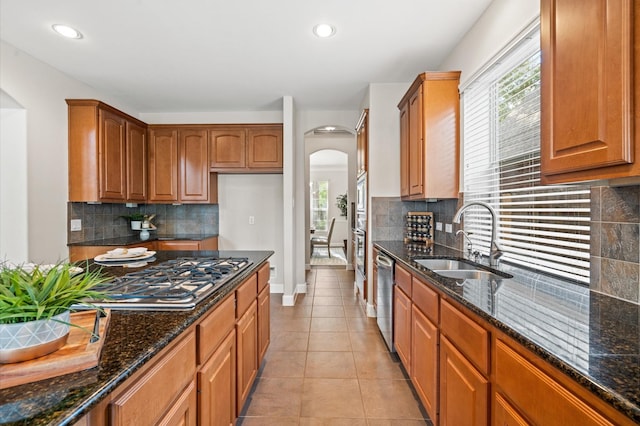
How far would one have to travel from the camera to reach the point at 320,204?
10688 mm

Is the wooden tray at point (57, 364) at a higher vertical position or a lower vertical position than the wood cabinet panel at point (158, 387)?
higher

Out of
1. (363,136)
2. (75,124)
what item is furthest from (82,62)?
(363,136)

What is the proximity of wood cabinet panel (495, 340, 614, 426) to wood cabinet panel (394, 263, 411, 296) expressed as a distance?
106 cm

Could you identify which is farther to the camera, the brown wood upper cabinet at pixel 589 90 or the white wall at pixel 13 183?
the white wall at pixel 13 183

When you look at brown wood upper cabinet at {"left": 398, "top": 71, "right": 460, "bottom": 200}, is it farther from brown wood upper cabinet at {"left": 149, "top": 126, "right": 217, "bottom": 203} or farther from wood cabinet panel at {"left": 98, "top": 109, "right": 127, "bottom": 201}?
wood cabinet panel at {"left": 98, "top": 109, "right": 127, "bottom": 201}

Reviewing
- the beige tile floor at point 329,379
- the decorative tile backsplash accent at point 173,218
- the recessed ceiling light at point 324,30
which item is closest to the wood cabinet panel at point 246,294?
the beige tile floor at point 329,379

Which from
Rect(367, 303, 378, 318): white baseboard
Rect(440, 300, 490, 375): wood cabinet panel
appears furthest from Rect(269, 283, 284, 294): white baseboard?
Rect(440, 300, 490, 375): wood cabinet panel

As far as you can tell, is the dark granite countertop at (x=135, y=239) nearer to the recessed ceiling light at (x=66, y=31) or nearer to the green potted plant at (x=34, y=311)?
the recessed ceiling light at (x=66, y=31)

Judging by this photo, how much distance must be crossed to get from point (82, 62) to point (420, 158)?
11.3 ft

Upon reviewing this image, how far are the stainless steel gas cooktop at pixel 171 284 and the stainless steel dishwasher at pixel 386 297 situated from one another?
1.21 metres

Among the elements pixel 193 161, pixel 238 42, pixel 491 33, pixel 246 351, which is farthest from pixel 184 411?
pixel 193 161

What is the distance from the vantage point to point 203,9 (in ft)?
7.48

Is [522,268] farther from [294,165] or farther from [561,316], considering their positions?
[294,165]

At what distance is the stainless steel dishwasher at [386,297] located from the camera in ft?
8.48
